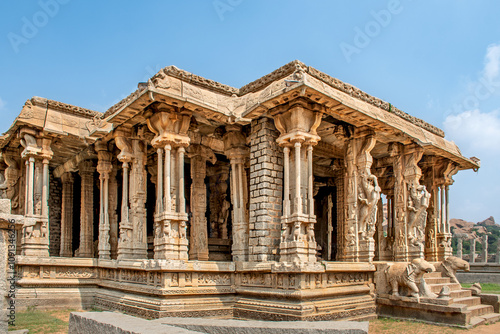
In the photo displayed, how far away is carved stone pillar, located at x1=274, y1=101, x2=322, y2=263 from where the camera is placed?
35.1 feet

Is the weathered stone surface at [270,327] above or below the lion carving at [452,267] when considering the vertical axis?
above

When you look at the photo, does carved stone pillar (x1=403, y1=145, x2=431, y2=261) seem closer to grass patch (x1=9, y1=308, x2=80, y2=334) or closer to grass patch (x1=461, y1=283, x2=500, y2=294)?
grass patch (x1=461, y1=283, x2=500, y2=294)

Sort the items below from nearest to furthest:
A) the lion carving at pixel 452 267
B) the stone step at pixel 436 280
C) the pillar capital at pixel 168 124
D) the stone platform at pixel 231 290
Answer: the stone platform at pixel 231 290 < the pillar capital at pixel 168 124 < the stone step at pixel 436 280 < the lion carving at pixel 452 267

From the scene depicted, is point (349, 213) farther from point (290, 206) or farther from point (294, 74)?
point (294, 74)

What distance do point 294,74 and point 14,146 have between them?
1147 centimetres

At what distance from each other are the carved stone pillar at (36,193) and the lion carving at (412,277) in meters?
10.3

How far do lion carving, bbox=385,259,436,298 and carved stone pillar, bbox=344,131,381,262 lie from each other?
78 centimetres

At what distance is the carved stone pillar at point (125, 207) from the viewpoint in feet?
44.0

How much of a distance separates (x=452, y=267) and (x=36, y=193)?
13.1 meters

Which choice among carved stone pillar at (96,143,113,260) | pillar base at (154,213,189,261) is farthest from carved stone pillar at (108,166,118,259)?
pillar base at (154,213,189,261)

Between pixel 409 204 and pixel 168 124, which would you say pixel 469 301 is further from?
pixel 168 124

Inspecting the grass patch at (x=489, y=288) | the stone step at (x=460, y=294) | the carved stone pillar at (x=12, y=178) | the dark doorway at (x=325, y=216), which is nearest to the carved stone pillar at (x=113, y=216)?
the carved stone pillar at (x=12, y=178)

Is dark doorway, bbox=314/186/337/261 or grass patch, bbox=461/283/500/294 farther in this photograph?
dark doorway, bbox=314/186/337/261

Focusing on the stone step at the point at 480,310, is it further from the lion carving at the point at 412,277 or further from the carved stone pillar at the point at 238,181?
the carved stone pillar at the point at 238,181
